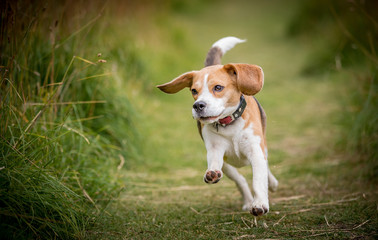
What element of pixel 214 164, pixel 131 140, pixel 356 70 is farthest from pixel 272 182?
pixel 356 70

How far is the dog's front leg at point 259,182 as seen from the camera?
2742mm

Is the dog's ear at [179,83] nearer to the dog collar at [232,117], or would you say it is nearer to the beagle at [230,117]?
the beagle at [230,117]

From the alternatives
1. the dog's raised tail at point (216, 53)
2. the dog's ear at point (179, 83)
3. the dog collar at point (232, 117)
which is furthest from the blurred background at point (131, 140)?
the dog's raised tail at point (216, 53)

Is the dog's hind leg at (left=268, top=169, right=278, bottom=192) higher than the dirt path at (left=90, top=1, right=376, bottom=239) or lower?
higher

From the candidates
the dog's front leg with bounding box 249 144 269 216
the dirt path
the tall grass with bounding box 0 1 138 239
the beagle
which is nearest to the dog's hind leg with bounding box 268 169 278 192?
the dirt path

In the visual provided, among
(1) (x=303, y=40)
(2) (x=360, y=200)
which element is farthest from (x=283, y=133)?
(1) (x=303, y=40)

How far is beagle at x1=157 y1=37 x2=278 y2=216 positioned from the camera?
287cm

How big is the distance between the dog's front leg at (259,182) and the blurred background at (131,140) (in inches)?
8.4

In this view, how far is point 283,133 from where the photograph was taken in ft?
20.1

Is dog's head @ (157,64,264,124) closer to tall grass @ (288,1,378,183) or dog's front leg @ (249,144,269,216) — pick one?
dog's front leg @ (249,144,269,216)

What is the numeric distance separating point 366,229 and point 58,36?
10.3 feet

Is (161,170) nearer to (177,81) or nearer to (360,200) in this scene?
(177,81)

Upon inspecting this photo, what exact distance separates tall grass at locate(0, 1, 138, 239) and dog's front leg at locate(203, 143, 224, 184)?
890mm

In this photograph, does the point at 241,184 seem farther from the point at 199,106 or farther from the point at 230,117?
the point at 199,106
